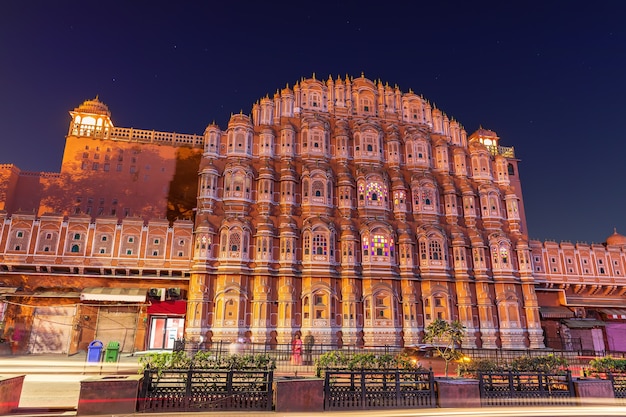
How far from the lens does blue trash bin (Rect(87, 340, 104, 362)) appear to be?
23.9m

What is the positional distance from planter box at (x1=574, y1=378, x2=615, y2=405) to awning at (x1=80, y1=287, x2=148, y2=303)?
27493 millimetres

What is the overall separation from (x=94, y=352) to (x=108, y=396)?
15349 mm

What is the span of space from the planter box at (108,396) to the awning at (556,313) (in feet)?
125

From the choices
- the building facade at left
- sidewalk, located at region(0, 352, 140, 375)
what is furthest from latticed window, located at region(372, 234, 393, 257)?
sidewalk, located at region(0, 352, 140, 375)

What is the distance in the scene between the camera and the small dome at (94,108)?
45375mm

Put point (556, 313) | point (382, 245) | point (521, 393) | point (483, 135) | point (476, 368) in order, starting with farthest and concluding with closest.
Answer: point (483, 135), point (556, 313), point (382, 245), point (476, 368), point (521, 393)

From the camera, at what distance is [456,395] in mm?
12922

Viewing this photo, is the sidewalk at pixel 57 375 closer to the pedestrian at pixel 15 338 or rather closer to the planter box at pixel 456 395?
the pedestrian at pixel 15 338

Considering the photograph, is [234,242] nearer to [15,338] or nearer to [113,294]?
[113,294]

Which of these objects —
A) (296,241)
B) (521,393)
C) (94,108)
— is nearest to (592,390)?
(521,393)

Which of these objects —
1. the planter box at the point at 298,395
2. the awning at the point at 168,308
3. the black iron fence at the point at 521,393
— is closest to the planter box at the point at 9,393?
the planter box at the point at 298,395

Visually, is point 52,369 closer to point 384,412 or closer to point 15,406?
point 15,406

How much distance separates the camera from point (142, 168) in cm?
4112

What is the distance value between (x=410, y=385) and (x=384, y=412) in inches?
65.6
